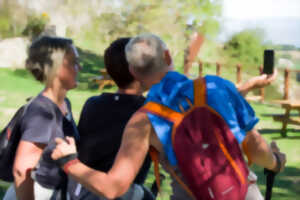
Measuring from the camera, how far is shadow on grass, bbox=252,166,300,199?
5.84 m

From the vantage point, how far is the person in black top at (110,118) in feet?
7.61

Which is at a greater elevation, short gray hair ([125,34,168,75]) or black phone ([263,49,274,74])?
short gray hair ([125,34,168,75])

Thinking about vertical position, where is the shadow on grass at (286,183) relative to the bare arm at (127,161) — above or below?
below

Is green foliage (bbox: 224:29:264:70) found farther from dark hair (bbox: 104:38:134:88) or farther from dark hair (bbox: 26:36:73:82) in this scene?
dark hair (bbox: 104:38:134:88)

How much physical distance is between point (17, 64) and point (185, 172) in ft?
82.3

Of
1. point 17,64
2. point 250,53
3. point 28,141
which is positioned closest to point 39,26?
point 17,64

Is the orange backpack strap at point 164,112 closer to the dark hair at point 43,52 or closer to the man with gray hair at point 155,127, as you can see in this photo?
the man with gray hair at point 155,127

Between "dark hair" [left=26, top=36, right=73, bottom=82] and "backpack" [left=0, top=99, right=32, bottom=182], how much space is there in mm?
312

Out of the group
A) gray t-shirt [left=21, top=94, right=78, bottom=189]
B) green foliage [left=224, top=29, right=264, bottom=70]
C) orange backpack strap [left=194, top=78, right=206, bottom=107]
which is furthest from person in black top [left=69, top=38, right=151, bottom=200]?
green foliage [left=224, top=29, right=264, bottom=70]

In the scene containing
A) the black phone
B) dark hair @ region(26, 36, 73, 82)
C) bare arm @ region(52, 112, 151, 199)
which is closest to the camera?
bare arm @ region(52, 112, 151, 199)

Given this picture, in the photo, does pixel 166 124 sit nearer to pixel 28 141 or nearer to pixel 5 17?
pixel 28 141

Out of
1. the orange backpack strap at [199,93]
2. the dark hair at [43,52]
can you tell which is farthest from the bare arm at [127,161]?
the dark hair at [43,52]

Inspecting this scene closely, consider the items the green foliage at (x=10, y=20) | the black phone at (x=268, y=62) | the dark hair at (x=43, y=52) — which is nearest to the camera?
the black phone at (x=268, y=62)

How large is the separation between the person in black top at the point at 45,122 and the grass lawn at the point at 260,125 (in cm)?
56
